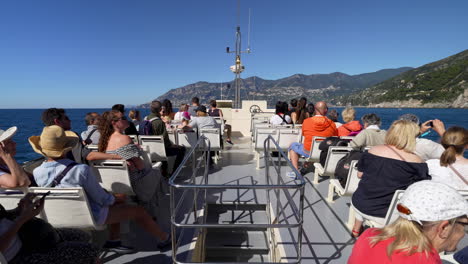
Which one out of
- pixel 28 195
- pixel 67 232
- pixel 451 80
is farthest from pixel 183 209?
pixel 451 80

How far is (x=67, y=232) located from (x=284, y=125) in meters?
4.45

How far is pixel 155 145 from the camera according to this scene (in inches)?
154

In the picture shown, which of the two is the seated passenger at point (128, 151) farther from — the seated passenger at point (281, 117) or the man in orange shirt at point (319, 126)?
the seated passenger at point (281, 117)

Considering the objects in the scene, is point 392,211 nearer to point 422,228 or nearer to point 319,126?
point 422,228

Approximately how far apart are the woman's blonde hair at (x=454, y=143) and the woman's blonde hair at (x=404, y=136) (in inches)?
17.8

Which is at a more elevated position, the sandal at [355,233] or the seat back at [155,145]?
the seat back at [155,145]

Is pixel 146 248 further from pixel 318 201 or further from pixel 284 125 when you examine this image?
pixel 284 125

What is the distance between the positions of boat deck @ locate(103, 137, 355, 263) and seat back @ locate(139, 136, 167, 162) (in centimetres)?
86

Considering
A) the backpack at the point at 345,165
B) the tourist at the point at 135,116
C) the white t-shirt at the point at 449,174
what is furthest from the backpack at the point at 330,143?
the tourist at the point at 135,116

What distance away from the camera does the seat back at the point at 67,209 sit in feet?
5.77

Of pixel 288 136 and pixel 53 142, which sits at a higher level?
pixel 53 142

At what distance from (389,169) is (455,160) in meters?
0.72

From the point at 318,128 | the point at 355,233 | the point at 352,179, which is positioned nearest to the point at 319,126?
the point at 318,128

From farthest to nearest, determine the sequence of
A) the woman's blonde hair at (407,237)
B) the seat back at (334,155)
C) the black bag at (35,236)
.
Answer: the seat back at (334,155)
the black bag at (35,236)
the woman's blonde hair at (407,237)
